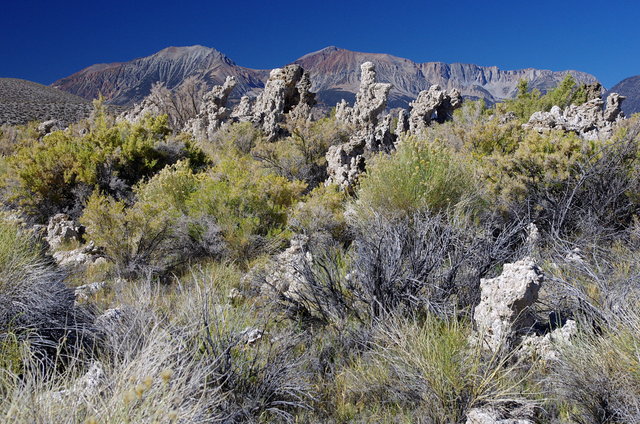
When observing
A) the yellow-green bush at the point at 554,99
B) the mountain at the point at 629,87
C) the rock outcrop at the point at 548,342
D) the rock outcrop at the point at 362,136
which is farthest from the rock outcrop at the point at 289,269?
the mountain at the point at 629,87

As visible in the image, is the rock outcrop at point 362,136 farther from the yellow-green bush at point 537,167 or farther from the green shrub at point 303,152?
the yellow-green bush at point 537,167

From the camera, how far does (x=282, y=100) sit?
45.5ft

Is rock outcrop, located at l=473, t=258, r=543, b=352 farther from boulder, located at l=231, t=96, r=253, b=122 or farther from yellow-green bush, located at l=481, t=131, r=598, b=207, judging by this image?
boulder, located at l=231, t=96, r=253, b=122

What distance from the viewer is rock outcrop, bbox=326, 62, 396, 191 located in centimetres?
720

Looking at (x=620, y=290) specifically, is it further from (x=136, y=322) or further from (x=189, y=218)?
(x=189, y=218)

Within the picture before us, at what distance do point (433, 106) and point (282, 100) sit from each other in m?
5.59

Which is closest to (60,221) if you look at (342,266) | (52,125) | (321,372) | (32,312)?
(32,312)

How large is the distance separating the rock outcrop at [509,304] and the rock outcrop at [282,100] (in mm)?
10740

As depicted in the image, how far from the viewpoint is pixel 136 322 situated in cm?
A: 278

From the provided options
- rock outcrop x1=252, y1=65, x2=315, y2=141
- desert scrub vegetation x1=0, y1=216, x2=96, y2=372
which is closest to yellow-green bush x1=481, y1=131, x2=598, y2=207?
desert scrub vegetation x1=0, y1=216, x2=96, y2=372

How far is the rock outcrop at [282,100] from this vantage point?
13102 millimetres

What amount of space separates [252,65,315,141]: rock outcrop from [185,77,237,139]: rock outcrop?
49.4 inches

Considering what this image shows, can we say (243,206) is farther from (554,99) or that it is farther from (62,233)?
(554,99)

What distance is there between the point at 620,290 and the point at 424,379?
70.1 inches
